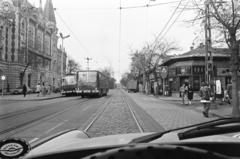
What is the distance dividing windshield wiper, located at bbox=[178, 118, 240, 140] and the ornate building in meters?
43.4

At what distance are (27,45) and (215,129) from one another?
6636 centimetres

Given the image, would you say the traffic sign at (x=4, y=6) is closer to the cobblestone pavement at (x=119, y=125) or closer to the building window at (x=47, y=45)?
the cobblestone pavement at (x=119, y=125)

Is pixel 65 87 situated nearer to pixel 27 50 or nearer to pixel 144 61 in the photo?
pixel 144 61

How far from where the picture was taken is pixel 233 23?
13.2m

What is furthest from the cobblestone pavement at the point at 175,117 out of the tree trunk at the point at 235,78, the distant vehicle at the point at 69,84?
the distant vehicle at the point at 69,84

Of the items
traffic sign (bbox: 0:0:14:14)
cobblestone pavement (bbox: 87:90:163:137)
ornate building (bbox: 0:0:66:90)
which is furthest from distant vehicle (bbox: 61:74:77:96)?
cobblestone pavement (bbox: 87:90:163:137)

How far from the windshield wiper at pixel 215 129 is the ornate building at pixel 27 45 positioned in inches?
1708

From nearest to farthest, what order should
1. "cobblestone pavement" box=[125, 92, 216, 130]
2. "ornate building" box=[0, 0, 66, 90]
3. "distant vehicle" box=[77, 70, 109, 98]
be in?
"cobblestone pavement" box=[125, 92, 216, 130] → "distant vehicle" box=[77, 70, 109, 98] → "ornate building" box=[0, 0, 66, 90]

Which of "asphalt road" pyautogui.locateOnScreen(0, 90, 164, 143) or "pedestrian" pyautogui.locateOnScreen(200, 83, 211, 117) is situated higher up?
"pedestrian" pyautogui.locateOnScreen(200, 83, 211, 117)

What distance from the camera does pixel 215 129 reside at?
70.8 inches

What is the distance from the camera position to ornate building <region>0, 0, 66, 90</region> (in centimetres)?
5516

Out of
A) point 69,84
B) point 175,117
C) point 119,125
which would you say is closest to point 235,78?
point 175,117

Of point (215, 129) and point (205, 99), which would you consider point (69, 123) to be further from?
point (215, 129)

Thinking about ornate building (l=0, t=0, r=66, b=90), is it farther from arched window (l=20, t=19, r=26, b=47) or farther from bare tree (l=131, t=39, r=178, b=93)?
bare tree (l=131, t=39, r=178, b=93)
